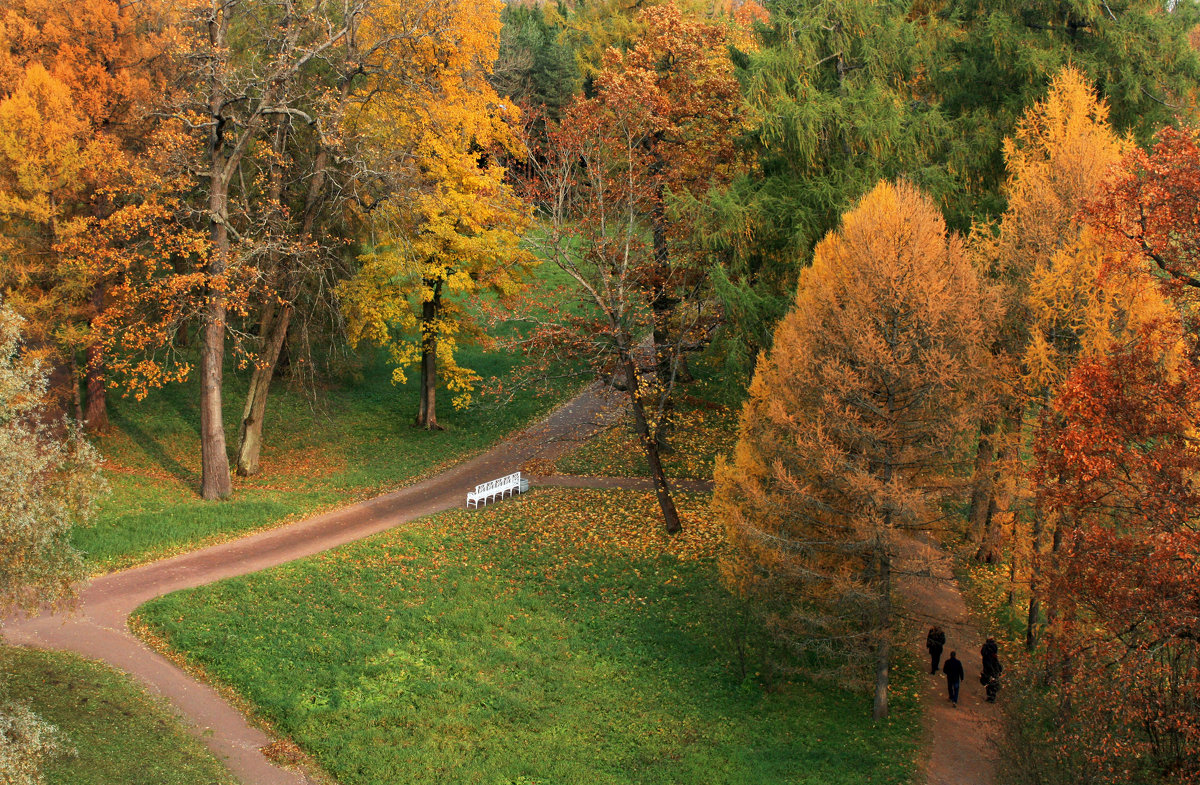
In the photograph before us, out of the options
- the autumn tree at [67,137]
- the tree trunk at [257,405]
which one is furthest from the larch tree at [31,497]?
the tree trunk at [257,405]

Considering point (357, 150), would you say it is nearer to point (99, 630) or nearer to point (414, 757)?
point (99, 630)

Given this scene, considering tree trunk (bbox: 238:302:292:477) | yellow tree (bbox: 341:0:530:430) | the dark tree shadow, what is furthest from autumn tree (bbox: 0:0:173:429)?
yellow tree (bbox: 341:0:530:430)

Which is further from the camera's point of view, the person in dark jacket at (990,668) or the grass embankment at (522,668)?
the person in dark jacket at (990,668)

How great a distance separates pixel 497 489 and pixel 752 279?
865cm

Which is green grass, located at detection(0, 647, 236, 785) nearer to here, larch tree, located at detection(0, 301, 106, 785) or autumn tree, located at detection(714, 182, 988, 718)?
larch tree, located at detection(0, 301, 106, 785)

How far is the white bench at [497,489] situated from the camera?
81.8 feet

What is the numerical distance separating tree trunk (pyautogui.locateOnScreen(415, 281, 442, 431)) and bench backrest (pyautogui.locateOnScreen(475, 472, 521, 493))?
5114mm

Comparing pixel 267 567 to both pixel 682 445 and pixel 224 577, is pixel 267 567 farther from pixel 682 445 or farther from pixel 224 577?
pixel 682 445

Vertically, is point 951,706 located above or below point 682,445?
below

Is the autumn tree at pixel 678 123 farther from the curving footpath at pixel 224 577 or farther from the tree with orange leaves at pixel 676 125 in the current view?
the curving footpath at pixel 224 577

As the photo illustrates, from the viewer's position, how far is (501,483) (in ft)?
83.9

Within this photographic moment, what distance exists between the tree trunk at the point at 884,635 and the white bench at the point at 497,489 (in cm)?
1182

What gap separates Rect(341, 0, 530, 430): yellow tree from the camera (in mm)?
27109

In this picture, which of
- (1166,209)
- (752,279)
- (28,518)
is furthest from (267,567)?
(1166,209)
